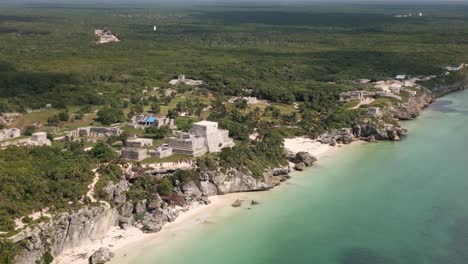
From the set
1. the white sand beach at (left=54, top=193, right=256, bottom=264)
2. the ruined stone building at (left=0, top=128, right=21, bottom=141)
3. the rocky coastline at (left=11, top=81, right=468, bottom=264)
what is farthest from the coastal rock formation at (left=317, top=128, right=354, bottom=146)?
the ruined stone building at (left=0, top=128, right=21, bottom=141)

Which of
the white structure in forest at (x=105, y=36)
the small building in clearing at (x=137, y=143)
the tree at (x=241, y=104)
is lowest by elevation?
the white structure in forest at (x=105, y=36)

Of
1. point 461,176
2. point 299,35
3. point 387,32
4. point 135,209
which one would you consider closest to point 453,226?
point 461,176

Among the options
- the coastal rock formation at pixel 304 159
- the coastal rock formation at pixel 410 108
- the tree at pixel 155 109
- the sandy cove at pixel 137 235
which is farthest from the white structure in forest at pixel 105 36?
the sandy cove at pixel 137 235

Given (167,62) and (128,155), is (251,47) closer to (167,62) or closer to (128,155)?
(167,62)

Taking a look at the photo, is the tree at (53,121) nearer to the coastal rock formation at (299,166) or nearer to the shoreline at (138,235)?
the shoreline at (138,235)

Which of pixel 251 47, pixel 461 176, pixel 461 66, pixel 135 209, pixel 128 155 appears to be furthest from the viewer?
pixel 251 47

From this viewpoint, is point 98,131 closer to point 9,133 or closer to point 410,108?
point 9,133

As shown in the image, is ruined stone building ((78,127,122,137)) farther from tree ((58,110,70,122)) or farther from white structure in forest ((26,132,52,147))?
tree ((58,110,70,122))
